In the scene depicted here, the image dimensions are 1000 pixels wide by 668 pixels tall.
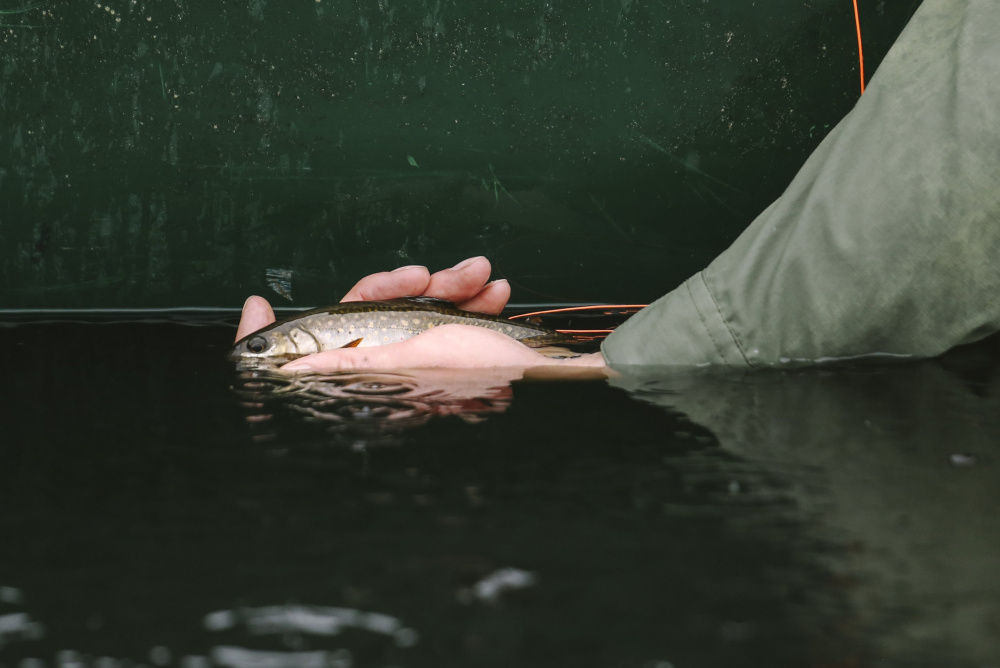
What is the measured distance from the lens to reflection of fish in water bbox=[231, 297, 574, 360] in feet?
7.34

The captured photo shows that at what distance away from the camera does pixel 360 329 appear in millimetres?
2305

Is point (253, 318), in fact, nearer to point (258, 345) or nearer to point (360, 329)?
point (258, 345)

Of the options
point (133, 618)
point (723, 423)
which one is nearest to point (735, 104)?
point (723, 423)

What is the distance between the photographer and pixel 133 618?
86 centimetres

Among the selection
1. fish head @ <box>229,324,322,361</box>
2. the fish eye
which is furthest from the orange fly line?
the fish eye

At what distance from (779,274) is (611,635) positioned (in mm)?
1126

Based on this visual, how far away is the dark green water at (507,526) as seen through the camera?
82 centimetres

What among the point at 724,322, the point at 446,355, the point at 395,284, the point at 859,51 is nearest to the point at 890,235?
the point at 724,322

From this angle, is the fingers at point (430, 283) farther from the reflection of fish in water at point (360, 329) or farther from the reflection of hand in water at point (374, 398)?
the reflection of hand in water at point (374, 398)

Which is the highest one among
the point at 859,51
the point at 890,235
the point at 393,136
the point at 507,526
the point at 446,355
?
the point at 859,51

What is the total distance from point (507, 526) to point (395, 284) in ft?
4.94

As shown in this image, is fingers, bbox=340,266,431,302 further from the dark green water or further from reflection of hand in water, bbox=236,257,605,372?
the dark green water

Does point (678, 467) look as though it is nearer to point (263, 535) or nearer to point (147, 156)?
point (263, 535)

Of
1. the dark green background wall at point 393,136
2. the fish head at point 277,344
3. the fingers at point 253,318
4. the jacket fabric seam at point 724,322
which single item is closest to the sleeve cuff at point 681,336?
the jacket fabric seam at point 724,322
